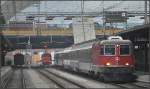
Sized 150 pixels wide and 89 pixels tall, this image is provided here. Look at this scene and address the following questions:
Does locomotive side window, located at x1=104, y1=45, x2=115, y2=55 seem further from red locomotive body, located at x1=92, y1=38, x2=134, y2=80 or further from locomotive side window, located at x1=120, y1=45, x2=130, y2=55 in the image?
locomotive side window, located at x1=120, y1=45, x2=130, y2=55

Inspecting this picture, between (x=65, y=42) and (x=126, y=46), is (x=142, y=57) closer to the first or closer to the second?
(x=126, y=46)

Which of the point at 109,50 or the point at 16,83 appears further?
the point at 16,83

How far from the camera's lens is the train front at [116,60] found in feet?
84.2

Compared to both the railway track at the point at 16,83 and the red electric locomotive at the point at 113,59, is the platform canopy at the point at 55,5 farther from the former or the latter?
the red electric locomotive at the point at 113,59

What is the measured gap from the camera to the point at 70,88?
22406mm

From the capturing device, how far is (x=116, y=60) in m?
26.3

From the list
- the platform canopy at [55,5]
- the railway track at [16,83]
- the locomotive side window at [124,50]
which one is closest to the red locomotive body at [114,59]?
the locomotive side window at [124,50]

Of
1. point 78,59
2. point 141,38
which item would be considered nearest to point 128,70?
point 141,38

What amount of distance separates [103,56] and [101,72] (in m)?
0.96

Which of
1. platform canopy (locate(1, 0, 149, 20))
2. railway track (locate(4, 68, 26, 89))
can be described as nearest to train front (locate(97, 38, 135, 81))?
railway track (locate(4, 68, 26, 89))

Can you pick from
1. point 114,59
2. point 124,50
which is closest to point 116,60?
point 114,59

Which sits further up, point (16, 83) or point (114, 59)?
point (114, 59)

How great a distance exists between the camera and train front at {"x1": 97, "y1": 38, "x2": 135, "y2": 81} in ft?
84.2

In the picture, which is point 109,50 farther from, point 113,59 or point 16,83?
point 16,83
